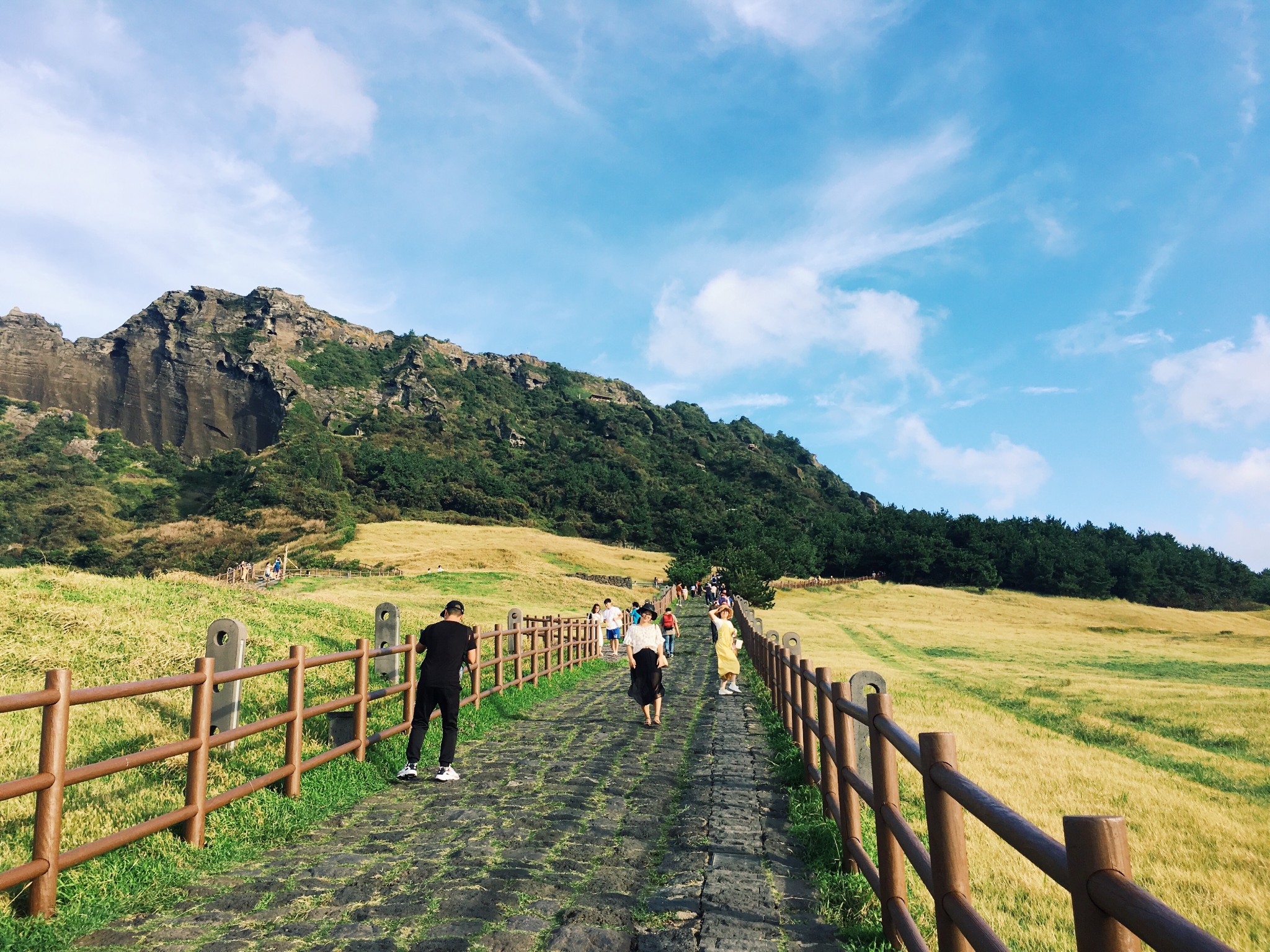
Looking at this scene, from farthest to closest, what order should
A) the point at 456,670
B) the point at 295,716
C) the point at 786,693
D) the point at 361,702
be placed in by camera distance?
the point at 786,693 < the point at 456,670 < the point at 361,702 < the point at 295,716

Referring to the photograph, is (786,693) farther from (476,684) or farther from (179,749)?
(179,749)

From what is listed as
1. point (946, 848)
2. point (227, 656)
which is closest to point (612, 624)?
point (227, 656)

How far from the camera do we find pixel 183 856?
5.25 meters

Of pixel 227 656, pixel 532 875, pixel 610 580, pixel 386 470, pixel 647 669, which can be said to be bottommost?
pixel 532 875

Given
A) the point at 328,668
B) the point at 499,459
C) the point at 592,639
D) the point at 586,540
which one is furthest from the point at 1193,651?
the point at 499,459

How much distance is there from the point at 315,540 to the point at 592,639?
57.5m

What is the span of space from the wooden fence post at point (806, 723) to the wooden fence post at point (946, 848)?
4292 millimetres

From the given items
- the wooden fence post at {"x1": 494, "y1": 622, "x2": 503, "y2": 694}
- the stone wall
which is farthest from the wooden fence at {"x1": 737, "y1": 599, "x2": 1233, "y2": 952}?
the stone wall

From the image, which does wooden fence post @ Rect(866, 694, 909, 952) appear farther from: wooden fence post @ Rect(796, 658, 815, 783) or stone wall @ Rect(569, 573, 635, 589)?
stone wall @ Rect(569, 573, 635, 589)

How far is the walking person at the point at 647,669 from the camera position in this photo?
1150 cm

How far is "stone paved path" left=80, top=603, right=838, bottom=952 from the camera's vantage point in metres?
4.19

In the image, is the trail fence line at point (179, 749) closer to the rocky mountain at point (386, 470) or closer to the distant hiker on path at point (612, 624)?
the distant hiker on path at point (612, 624)

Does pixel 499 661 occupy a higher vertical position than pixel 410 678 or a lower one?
lower

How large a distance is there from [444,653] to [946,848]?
6040 millimetres
